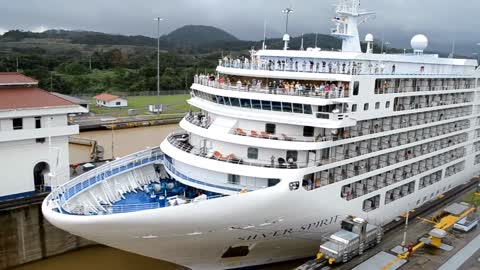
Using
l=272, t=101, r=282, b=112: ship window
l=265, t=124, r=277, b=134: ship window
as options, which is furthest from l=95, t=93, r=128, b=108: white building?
l=272, t=101, r=282, b=112: ship window

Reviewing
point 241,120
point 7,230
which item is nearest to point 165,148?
point 241,120

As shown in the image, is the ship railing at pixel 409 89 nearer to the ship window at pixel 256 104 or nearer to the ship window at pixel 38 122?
the ship window at pixel 256 104

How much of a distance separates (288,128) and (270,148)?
124 cm

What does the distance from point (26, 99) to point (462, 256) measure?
19160 mm

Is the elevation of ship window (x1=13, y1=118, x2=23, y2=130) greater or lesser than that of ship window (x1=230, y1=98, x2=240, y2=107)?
lesser

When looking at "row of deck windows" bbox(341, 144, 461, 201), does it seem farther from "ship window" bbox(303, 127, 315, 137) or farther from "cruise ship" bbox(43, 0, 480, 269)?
"ship window" bbox(303, 127, 315, 137)

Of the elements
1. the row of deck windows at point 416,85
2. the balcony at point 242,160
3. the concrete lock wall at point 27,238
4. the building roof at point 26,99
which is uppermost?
the row of deck windows at point 416,85

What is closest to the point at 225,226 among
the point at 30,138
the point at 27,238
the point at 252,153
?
the point at 252,153

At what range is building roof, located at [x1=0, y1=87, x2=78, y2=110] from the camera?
60.8 feet

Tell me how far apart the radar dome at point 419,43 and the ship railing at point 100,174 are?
15.3 meters

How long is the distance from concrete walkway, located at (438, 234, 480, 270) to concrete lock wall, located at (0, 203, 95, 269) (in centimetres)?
1550

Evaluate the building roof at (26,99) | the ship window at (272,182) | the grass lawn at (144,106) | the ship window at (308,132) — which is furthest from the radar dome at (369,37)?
the grass lawn at (144,106)

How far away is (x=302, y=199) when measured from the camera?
14.0 metres

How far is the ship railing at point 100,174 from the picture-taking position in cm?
1513
